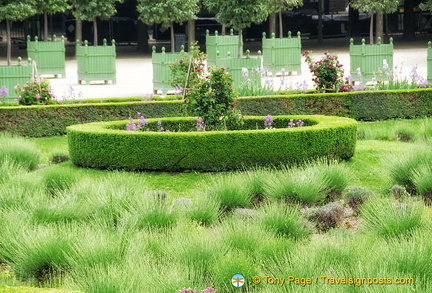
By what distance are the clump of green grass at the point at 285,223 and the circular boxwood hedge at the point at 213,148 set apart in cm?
272

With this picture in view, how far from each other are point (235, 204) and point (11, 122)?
245 inches

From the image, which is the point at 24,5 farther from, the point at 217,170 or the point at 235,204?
the point at 235,204

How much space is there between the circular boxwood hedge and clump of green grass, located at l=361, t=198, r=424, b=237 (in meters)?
2.78

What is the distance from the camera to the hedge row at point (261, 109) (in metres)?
→ 13.6

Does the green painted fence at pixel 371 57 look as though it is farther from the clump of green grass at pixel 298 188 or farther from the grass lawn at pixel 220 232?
the clump of green grass at pixel 298 188

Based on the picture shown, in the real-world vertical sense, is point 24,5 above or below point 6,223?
above

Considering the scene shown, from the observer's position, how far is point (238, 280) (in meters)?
6.04

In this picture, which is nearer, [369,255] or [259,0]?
[369,255]

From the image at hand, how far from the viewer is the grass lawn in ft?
19.3

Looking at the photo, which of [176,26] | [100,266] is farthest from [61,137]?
[176,26]

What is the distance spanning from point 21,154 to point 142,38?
25.5m

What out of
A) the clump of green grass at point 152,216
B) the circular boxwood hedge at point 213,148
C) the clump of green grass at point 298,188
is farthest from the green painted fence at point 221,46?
the clump of green grass at point 152,216

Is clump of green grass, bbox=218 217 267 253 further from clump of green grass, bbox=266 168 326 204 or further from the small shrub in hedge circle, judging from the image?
the small shrub in hedge circle

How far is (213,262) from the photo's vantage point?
631cm
